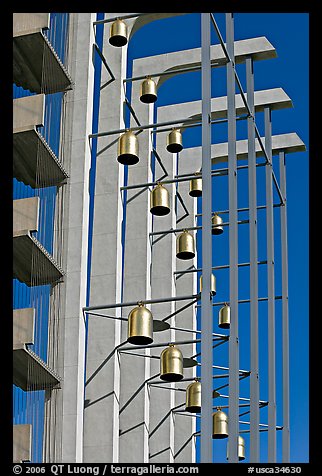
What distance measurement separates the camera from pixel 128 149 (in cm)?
1795

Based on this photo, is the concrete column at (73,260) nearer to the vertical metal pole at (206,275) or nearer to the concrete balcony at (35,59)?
the concrete balcony at (35,59)

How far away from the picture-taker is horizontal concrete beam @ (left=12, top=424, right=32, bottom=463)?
1531cm

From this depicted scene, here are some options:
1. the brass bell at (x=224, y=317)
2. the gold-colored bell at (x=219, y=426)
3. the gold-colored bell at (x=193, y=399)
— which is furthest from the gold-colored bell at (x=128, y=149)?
the brass bell at (x=224, y=317)

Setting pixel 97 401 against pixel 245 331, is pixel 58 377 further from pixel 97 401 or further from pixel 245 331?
pixel 245 331

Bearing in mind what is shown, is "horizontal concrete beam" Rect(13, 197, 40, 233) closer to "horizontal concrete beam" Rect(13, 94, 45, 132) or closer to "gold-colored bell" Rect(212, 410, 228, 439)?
"horizontal concrete beam" Rect(13, 94, 45, 132)

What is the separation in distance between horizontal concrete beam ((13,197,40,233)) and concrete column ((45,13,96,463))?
138 centimetres

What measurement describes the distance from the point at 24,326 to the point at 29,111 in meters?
A: 3.40

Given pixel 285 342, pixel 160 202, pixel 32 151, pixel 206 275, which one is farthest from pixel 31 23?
pixel 285 342

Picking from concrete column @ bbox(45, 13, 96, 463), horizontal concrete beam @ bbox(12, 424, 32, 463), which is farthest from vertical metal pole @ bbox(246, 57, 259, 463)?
horizontal concrete beam @ bbox(12, 424, 32, 463)

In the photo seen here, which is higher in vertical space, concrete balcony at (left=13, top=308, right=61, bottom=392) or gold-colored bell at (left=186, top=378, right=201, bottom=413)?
concrete balcony at (left=13, top=308, right=61, bottom=392)

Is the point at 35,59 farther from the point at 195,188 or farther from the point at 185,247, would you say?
the point at 195,188

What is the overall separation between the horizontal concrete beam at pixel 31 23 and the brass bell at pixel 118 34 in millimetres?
1199

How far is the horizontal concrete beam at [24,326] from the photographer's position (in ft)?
51.9
